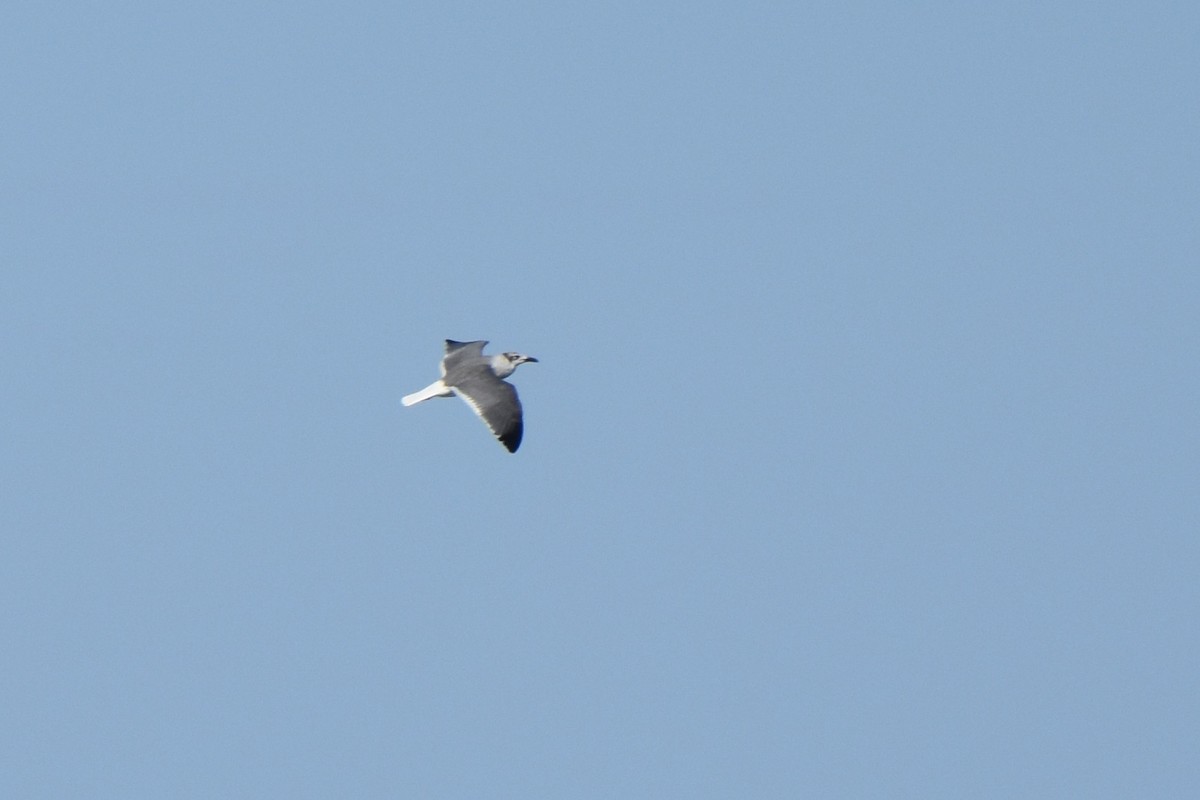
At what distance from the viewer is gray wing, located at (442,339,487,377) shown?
40.4 meters

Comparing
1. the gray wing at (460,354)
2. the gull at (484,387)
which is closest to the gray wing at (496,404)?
the gull at (484,387)

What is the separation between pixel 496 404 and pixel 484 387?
0.62 metres

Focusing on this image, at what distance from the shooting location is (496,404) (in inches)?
1527

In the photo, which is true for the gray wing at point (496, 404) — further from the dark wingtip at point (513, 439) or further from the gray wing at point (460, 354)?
the gray wing at point (460, 354)

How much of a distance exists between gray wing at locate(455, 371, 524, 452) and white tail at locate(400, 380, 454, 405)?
272 mm

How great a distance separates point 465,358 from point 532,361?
1.05 metres

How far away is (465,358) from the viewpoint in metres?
40.5

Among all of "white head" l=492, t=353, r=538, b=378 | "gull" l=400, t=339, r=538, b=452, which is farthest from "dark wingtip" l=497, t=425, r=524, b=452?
"white head" l=492, t=353, r=538, b=378

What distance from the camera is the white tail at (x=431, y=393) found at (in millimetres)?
39844

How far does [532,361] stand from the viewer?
40.6 meters

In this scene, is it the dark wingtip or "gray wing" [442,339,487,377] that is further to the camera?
"gray wing" [442,339,487,377]

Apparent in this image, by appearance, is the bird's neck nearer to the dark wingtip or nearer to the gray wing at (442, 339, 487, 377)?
the gray wing at (442, 339, 487, 377)

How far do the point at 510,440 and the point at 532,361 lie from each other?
2621 mm

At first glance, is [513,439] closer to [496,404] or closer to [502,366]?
[496,404]
